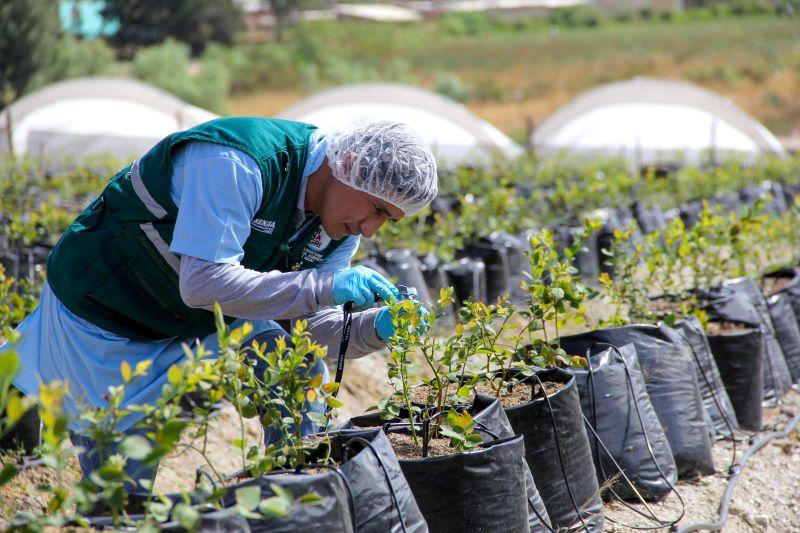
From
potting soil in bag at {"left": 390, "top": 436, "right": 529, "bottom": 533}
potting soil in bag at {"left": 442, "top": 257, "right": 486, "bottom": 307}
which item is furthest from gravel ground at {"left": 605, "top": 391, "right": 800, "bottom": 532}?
potting soil in bag at {"left": 442, "top": 257, "right": 486, "bottom": 307}

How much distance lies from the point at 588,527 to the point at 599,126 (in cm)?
1115

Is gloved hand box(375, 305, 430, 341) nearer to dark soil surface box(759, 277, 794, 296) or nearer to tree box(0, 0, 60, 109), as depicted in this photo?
dark soil surface box(759, 277, 794, 296)

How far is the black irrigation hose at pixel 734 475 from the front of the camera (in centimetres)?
263

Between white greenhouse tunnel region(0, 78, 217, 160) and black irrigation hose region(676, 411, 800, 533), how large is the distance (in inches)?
367

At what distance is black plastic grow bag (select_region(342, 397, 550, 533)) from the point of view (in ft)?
7.09

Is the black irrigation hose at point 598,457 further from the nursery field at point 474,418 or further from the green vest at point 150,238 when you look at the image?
the green vest at point 150,238

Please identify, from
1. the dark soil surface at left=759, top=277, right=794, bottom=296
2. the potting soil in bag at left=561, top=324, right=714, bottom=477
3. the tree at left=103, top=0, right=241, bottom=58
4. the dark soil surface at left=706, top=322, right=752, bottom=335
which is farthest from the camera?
the tree at left=103, top=0, right=241, bottom=58

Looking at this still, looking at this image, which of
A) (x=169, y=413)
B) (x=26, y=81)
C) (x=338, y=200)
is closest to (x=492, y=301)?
(x=338, y=200)

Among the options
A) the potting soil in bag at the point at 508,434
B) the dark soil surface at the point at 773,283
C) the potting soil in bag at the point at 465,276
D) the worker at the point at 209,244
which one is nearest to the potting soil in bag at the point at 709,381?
the potting soil in bag at the point at 508,434

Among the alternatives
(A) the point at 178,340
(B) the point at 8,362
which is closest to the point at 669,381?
(A) the point at 178,340

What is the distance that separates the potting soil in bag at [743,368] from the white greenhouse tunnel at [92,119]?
30.1ft

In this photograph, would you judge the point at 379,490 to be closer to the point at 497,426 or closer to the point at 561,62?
the point at 497,426

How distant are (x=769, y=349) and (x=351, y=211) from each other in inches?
100

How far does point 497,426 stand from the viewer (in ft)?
7.23
